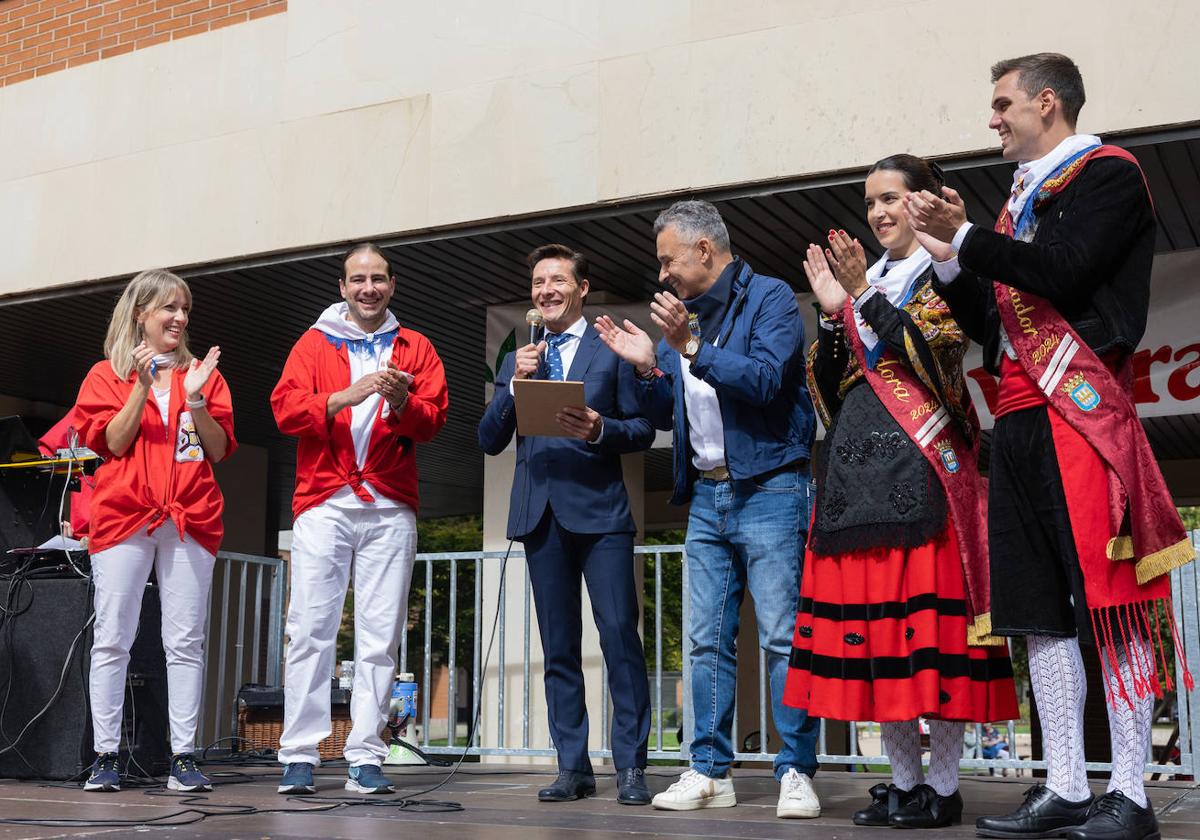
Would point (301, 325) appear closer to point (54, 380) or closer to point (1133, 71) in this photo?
point (54, 380)

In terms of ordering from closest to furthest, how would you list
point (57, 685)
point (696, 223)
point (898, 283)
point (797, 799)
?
1. point (898, 283)
2. point (797, 799)
3. point (696, 223)
4. point (57, 685)

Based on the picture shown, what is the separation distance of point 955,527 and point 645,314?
4853 millimetres

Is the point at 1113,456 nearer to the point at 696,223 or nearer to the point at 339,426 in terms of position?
the point at 696,223

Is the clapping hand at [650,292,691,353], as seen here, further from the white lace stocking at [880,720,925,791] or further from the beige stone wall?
the beige stone wall

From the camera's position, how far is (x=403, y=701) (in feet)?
24.7

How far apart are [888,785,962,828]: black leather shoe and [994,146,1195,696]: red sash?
0.71 metres

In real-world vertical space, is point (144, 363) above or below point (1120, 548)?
above

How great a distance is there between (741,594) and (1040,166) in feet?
A: 5.58

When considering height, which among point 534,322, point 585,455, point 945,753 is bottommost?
point 945,753

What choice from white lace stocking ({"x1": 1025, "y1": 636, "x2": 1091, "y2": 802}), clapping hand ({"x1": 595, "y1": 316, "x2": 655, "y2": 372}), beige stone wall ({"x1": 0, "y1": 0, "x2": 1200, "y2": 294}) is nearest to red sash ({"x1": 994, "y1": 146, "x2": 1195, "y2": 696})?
white lace stocking ({"x1": 1025, "y1": 636, "x2": 1091, "y2": 802})

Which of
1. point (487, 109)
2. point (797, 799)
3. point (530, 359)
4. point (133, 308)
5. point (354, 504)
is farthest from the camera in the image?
point (487, 109)

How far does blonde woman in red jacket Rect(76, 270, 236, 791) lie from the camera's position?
15.4 ft

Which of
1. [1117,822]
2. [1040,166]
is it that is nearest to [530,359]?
[1040,166]

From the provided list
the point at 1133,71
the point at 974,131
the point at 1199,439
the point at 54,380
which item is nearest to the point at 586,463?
the point at 974,131
